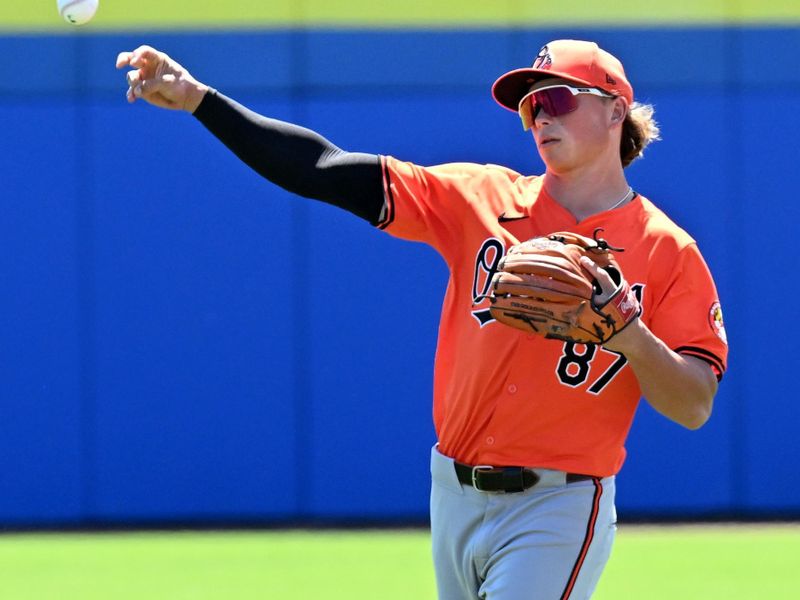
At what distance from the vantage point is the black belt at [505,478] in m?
3.32

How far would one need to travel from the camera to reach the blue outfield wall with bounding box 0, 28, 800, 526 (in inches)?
331

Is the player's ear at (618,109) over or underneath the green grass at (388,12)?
underneath

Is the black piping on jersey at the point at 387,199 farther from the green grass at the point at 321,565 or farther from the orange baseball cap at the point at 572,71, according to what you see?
the green grass at the point at 321,565

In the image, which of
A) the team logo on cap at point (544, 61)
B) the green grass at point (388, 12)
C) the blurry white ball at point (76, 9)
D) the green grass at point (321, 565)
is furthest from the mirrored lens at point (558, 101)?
the green grass at point (388, 12)

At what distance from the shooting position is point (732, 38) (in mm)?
8547

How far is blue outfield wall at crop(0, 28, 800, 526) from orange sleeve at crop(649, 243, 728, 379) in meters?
5.07

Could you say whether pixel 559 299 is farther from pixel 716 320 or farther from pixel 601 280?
pixel 716 320

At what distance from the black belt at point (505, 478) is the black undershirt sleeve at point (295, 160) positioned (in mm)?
698

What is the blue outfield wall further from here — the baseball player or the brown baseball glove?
the brown baseball glove

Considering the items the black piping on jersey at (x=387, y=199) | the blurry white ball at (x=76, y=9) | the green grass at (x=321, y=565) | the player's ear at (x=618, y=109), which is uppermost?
the blurry white ball at (x=76, y=9)

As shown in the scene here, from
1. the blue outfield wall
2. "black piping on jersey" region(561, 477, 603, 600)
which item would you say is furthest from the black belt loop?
the blue outfield wall

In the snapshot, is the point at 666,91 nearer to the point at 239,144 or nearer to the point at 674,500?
the point at 674,500

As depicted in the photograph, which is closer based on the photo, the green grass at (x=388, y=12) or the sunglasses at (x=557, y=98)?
the sunglasses at (x=557, y=98)

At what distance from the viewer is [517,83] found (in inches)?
142
